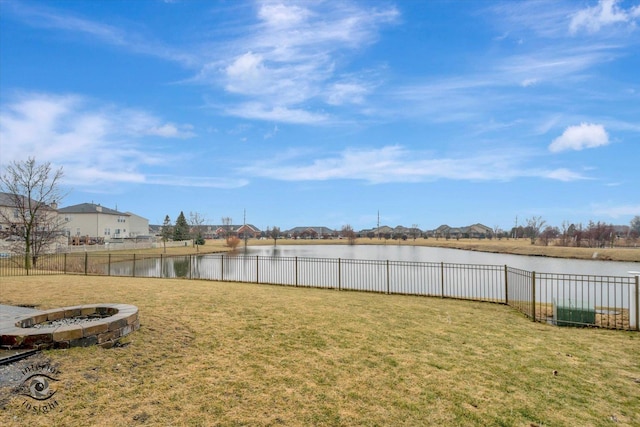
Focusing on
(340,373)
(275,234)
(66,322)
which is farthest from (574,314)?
(275,234)

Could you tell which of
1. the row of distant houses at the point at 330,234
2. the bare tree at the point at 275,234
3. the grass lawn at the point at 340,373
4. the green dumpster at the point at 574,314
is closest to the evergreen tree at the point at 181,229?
the bare tree at the point at 275,234

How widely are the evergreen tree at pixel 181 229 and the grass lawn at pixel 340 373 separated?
6902 centimetres

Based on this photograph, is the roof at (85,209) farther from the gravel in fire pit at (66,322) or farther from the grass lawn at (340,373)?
the gravel in fire pit at (66,322)

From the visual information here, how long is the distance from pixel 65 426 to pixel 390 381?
4142 mm

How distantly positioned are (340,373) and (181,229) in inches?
2973

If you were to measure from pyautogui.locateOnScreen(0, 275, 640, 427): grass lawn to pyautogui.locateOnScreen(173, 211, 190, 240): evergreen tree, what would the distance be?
69021 mm

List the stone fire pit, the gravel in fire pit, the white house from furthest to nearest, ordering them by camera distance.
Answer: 1. the white house
2. the gravel in fire pit
3. the stone fire pit

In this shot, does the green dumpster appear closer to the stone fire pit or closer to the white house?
the stone fire pit

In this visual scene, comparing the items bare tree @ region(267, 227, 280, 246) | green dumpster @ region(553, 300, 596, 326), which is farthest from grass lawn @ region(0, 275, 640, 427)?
bare tree @ region(267, 227, 280, 246)

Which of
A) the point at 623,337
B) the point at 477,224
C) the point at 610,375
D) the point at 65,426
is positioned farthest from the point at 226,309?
the point at 477,224

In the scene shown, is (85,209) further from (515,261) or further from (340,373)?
(340,373)

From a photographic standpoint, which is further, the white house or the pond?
the white house

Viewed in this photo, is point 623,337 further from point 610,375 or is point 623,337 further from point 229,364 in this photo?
point 229,364

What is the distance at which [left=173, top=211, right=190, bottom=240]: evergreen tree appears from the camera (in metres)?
74.9
